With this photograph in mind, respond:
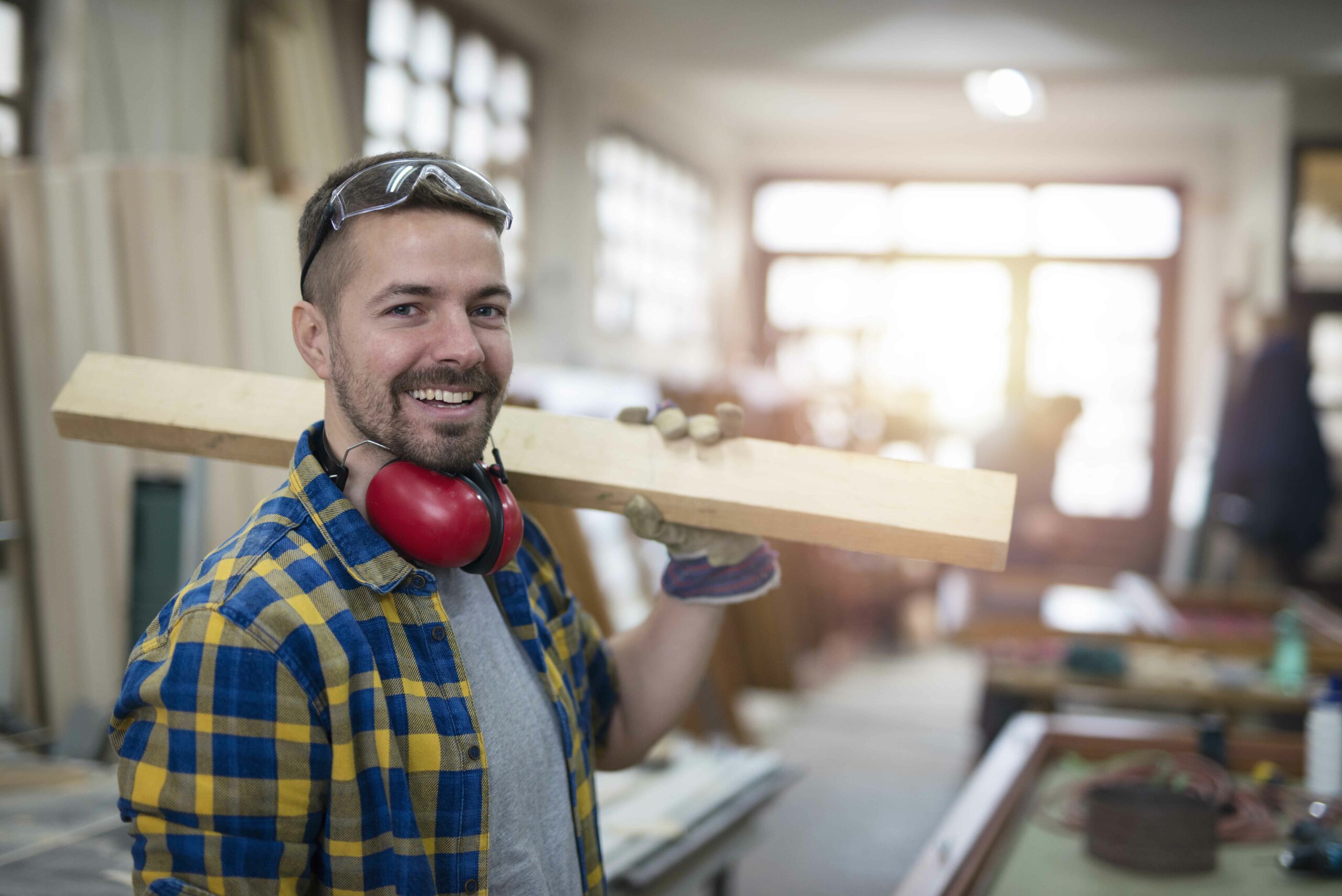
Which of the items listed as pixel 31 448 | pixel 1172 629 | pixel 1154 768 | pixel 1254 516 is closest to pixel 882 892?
pixel 1154 768

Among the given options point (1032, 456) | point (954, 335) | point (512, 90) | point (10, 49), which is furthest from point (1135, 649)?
point (954, 335)

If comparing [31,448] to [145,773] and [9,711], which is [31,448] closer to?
[9,711]

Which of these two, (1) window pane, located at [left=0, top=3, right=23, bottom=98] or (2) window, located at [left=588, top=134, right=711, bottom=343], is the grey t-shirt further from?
(2) window, located at [left=588, top=134, right=711, bottom=343]

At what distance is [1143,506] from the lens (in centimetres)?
934

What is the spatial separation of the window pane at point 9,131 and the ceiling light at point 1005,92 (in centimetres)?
567

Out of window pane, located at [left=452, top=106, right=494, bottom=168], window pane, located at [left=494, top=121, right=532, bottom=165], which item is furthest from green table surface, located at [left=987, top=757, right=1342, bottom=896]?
window pane, located at [left=494, top=121, right=532, bottom=165]

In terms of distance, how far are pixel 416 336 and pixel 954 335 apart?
29.0 ft

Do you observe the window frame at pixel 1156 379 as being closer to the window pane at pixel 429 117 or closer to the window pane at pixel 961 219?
the window pane at pixel 961 219

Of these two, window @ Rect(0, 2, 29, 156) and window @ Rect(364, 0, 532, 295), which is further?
window @ Rect(364, 0, 532, 295)

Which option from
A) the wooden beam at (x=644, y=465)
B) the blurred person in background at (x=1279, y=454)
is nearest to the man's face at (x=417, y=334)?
the wooden beam at (x=644, y=465)

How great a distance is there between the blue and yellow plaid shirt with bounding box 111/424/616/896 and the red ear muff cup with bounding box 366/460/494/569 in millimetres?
21

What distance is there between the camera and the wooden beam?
133 centimetres

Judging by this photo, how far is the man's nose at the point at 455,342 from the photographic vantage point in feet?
3.84

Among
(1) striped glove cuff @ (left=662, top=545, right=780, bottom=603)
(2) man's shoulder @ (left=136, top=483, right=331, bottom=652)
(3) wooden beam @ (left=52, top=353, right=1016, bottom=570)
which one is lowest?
(1) striped glove cuff @ (left=662, top=545, right=780, bottom=603)
